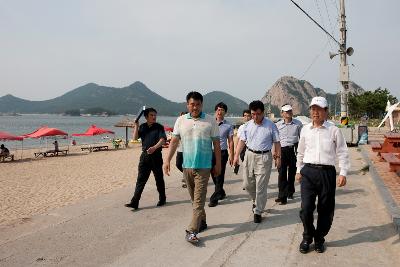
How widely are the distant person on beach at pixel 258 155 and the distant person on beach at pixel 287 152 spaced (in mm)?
1091

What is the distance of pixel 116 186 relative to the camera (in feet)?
34.3

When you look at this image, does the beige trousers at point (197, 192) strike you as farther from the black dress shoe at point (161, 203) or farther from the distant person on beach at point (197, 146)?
the black dress shoe at point (161, 203)

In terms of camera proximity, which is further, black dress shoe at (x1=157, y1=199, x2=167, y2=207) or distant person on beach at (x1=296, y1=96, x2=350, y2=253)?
black dress shoe at (x1=157, y1=199, x2=167, y2=207)

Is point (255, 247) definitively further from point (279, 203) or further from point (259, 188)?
point (279, 203)

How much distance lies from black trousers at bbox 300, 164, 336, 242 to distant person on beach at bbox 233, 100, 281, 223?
4.12 feet

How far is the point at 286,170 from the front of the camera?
721 centimetres

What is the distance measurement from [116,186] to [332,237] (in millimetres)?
6826

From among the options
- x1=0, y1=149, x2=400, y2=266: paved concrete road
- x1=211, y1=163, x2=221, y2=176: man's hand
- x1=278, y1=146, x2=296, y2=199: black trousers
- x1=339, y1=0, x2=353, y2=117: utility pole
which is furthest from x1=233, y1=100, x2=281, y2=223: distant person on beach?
x1=339, y1=0, x2=353, y2=117: utility pole

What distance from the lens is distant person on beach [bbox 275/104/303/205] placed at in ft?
23.4

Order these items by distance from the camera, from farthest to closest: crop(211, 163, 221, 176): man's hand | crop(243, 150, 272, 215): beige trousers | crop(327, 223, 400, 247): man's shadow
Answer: crop(243, 150, 272, 215): beige trousers, crop(211, 163, 221, 176): man's hand, crop(327, 223, 400, 247): man's shadow

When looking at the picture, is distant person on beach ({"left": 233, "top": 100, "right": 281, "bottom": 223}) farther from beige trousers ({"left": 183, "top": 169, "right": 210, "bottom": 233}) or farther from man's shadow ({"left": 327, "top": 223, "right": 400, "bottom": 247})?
man's shadow ({"left": 327, "top": 223, "right": 400, "bottom": 247})

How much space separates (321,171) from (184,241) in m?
2.03

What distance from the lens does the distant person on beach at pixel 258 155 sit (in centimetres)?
584

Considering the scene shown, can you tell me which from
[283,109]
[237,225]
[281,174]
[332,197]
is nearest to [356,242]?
[332,197]
